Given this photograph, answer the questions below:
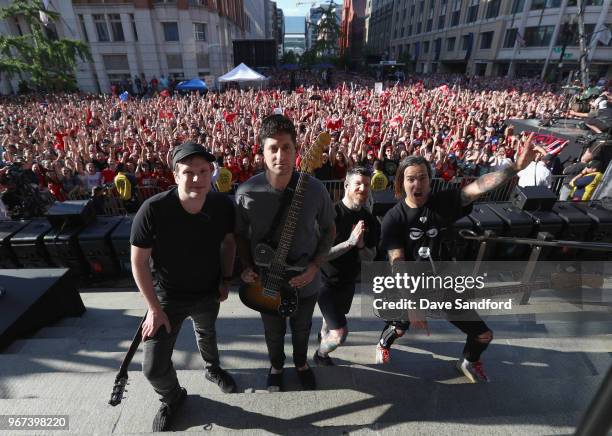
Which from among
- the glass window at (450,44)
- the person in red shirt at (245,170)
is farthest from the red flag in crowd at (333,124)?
the glass window at (450,44)

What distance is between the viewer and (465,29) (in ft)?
162

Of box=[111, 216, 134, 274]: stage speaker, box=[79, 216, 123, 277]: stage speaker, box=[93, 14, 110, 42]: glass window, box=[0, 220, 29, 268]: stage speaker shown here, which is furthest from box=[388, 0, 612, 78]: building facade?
box=[93, 14, 110, 42]: glass window

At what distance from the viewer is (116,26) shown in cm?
3344

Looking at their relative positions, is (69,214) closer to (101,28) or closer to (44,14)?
(44,14)

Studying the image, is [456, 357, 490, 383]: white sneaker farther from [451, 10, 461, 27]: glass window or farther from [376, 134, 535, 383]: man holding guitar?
[451, 10, 461, 27]: glass window

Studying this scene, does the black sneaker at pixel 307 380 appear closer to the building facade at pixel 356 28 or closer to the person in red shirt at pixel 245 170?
the person in red shirt at pixel 245 170

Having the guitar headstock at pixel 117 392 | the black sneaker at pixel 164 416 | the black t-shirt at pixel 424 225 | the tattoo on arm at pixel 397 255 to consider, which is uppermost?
the black t-shirt at pixel 424 225

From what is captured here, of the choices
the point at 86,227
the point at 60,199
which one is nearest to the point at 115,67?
the point at 60,199

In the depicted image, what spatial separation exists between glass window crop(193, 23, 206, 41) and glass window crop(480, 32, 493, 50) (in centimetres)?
3788

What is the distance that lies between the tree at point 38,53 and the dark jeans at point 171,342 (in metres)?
35.4

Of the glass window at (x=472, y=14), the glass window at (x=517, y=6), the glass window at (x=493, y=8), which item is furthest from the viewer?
the glass window at (x=472, y=14)

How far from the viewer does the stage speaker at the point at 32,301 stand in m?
3.35

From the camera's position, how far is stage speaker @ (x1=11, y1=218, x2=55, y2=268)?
15.6ft

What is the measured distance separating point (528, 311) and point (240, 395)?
358 cm
